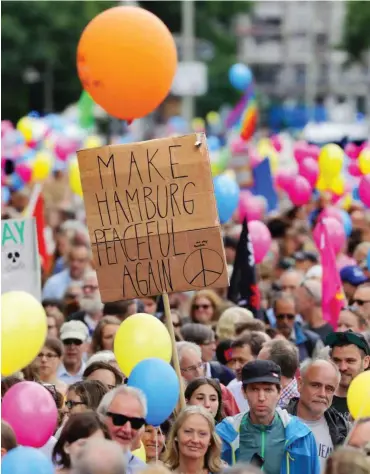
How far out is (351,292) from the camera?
12.7 meters

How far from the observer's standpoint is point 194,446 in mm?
7312

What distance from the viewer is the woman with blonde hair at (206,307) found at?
1194cm

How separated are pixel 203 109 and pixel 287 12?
4158cm

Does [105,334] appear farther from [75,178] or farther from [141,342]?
[75,178]

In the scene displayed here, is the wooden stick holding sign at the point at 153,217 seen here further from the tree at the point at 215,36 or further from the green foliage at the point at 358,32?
the green foliage at the point at 358,32

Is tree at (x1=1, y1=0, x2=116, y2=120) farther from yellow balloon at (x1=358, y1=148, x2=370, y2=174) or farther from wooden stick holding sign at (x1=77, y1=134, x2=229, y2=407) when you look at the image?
wooden stick holding sign at (x1=77, y1=134, x2=229, y2=407)

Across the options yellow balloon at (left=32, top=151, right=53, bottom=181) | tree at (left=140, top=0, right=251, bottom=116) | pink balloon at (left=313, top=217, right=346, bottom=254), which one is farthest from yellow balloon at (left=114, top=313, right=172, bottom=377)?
tree at (left=140, top=0, right=251, bottom=116)

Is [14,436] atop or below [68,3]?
below

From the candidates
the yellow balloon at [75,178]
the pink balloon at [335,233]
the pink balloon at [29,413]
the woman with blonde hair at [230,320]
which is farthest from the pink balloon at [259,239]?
the pink balloon at [29,413]

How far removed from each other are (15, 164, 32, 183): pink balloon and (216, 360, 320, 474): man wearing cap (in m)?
13.1

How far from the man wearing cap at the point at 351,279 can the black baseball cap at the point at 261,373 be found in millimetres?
4793

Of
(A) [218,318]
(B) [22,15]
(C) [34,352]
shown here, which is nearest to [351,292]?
(A) [218,318]

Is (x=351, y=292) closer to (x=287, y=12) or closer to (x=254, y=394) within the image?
(x=254, y=394)

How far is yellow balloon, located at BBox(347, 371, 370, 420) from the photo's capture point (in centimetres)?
759
